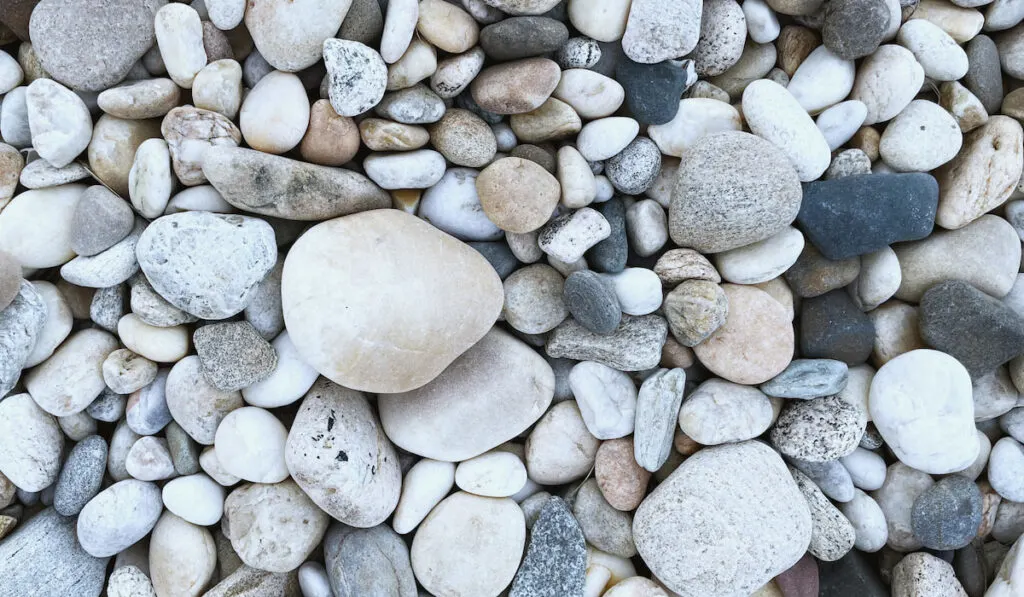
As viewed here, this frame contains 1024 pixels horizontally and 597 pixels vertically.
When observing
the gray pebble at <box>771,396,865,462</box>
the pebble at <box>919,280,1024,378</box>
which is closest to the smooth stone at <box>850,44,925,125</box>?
the pebble at <box>919,280,1024,378</box>

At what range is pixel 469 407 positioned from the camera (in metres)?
1.29

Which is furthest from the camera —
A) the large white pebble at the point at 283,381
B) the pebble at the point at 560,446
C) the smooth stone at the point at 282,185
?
the pebble at the point at 560,446

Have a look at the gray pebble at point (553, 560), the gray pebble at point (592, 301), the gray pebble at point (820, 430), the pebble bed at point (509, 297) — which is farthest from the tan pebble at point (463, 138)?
the gray pebble at point (820, 430)

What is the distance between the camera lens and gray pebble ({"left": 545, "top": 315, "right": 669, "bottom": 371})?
4.19 ft

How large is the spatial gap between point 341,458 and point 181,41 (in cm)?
80

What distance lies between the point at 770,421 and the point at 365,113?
3.33 feet

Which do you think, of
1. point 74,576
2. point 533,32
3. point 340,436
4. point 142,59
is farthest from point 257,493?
point 533,32

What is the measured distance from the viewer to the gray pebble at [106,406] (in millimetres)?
1261

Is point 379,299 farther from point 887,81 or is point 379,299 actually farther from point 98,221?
point 887,81

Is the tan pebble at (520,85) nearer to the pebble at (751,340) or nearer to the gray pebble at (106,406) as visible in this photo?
the pebble at (751,340)

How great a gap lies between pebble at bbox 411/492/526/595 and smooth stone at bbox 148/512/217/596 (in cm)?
40

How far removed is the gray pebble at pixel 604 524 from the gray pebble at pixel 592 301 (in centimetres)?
36

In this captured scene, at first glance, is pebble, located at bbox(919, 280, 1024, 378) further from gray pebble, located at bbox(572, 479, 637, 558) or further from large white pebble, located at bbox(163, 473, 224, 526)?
large white pebble, located at bbox(163, 473, 224, 526)

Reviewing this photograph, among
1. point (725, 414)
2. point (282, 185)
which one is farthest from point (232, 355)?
point (725, 414)
